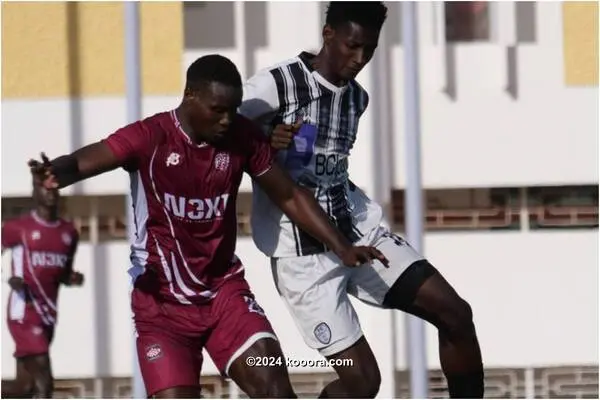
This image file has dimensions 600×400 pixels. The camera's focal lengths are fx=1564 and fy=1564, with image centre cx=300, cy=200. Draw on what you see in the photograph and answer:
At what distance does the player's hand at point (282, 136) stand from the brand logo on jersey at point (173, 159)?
0.45 metres

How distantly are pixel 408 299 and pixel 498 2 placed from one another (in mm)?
4931

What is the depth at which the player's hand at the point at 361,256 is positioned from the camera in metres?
6.44

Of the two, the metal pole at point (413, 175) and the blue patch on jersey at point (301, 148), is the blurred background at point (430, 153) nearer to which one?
the metal pole at point (413, 175)

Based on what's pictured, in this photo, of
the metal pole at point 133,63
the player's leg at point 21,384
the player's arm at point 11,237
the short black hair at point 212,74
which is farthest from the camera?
the player's arm at point 11,237

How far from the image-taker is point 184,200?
639cm

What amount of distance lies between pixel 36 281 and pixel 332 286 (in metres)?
4.97

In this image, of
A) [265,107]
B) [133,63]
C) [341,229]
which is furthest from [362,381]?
[133,63]

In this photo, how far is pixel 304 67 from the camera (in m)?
6.81

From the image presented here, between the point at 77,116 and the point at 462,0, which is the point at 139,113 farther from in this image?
the point at 462,0

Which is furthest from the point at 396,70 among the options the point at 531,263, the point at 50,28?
the point at 50,28

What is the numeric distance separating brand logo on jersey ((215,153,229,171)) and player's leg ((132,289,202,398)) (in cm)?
60

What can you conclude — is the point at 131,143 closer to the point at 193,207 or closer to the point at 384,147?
the point at 193,207

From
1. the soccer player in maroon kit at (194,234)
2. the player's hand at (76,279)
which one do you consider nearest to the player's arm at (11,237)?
the player's hand at (76,279)

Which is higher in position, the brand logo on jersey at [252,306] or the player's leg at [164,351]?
the brand logo on jersey at [252,306]
